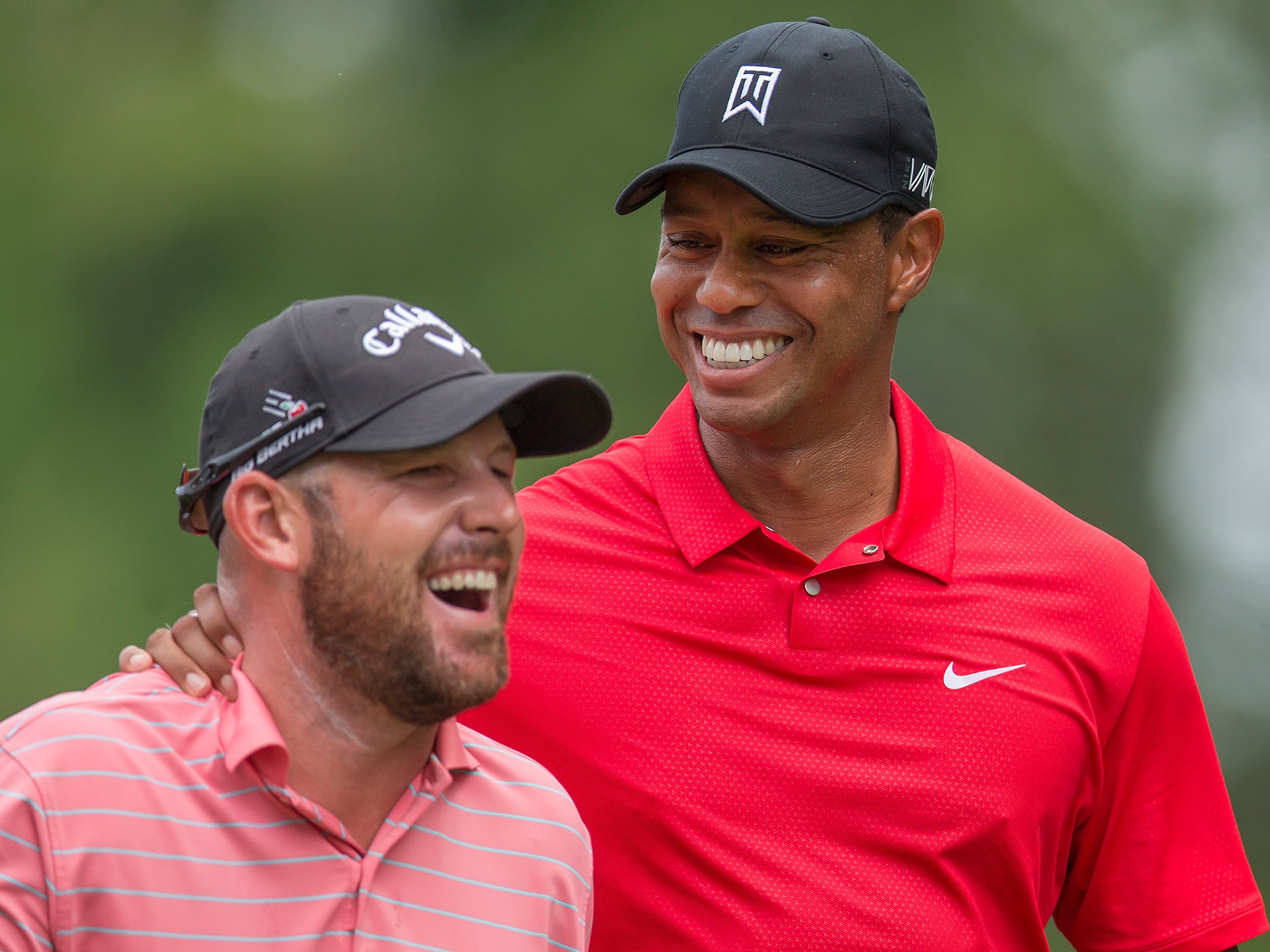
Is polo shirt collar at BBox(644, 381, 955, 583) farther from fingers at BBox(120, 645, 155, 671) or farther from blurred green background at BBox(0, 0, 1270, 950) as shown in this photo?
blurred green background at BBox(0, 0, 1270, 950)

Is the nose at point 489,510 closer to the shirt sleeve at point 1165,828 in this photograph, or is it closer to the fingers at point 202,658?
the fingers at point 202,658

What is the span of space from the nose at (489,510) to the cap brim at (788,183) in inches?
28.0

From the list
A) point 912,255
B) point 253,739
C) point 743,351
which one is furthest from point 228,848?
point 912,255

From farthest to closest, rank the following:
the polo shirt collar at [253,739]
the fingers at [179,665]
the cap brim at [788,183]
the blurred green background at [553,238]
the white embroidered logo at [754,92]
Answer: the blurred green background at [553,238]
the white embroidered logo at [754,92]
the cap brim at [788,183]
the fingers at [179,665]
the polo shirt collar at [253,739]

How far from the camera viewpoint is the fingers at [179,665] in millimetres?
1638

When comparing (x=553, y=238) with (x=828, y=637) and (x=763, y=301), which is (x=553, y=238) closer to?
(x=763, y=301)

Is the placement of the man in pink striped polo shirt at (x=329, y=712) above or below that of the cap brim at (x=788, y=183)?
below

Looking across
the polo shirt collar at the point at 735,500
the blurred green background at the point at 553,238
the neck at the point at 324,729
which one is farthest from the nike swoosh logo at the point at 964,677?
the blurred green background at the point at 553,238

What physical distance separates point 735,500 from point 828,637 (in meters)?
0.29

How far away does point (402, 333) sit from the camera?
1665 millimetres

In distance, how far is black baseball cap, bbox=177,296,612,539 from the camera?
1.58 meters

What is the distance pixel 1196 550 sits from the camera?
5.86 meters

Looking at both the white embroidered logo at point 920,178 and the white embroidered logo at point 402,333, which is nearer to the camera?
the white embroidered logo at point 402,333

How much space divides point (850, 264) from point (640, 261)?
4.11 m
